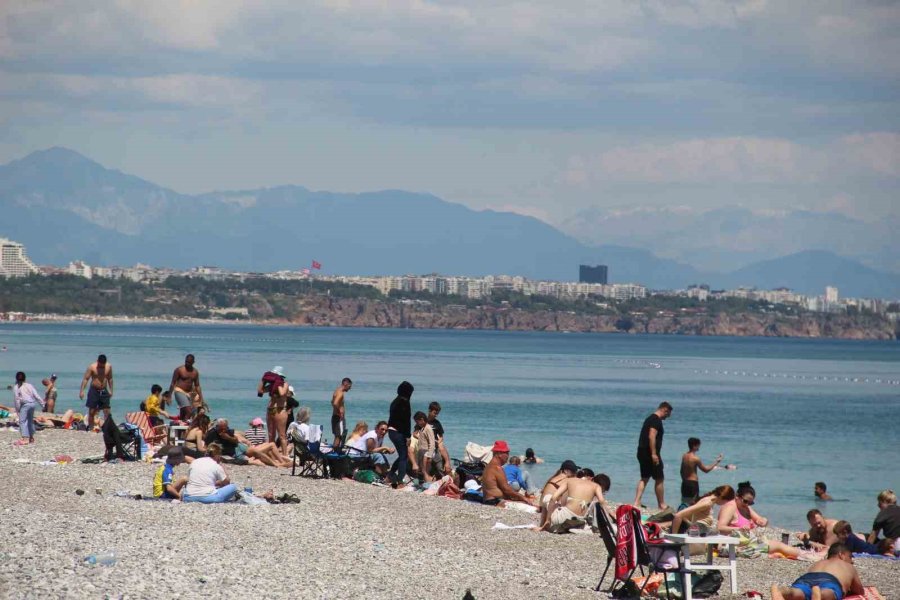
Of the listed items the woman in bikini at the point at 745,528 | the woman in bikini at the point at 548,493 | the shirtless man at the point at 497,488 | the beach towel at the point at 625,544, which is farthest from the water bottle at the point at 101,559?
the shirtless man at the point at 497,488

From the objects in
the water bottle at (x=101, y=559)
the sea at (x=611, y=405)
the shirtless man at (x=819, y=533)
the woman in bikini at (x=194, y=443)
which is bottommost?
the sea at (x=611, y=405)

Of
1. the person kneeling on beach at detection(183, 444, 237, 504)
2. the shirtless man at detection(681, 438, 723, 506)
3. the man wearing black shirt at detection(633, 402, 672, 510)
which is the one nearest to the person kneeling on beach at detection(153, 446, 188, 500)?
the person kneeling on beach at detection(183, 444, 237, 504)

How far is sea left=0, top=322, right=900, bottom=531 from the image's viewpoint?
28.6 meters

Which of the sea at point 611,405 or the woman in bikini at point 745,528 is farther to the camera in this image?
the sea at point 611,405

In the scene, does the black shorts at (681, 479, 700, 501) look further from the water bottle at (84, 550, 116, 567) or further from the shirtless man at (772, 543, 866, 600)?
the water bottle at (84, 550, 116, 567)

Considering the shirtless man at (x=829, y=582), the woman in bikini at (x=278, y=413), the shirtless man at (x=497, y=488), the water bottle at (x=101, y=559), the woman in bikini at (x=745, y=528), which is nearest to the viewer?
the water bottle at (x=101, y=559)

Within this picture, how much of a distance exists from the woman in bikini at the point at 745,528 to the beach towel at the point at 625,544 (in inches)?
93.5

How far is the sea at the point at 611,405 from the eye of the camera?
28562 millimetres

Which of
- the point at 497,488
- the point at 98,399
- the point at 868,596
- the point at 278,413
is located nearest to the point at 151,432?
the point at 98,399

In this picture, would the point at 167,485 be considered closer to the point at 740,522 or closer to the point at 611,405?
the point at 740,522

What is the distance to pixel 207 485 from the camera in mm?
14945

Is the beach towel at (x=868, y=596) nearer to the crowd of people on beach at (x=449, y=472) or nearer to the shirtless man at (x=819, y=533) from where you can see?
the crowd of people on beach at (x=449, y=472)

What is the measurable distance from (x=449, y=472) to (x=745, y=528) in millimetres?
5276

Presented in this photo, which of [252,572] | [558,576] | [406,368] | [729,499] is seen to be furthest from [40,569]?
[406,368]
